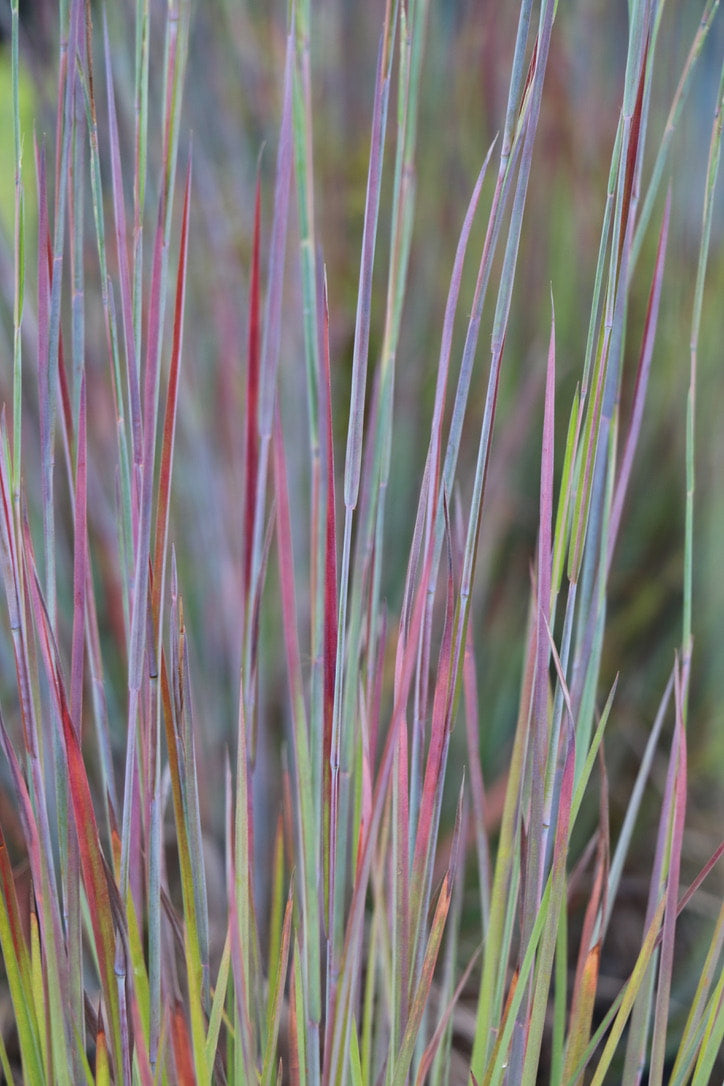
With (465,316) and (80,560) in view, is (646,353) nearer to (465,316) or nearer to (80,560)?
(80,560)

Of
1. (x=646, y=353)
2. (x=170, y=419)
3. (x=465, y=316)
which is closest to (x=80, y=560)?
(x=170, y=419)

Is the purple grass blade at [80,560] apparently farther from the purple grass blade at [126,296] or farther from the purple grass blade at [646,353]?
the purple grass blade at [646,353]

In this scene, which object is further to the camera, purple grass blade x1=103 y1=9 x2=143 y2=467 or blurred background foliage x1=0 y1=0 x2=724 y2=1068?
blurred background foliage x1=0 y1=0 x2=724 y2=1068

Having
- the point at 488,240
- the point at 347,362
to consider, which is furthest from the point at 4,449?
the point at 347,362

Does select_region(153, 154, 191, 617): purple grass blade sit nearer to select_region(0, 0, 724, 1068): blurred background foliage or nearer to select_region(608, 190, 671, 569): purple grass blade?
select_region(608, 190, 671, 569): purple grass blade

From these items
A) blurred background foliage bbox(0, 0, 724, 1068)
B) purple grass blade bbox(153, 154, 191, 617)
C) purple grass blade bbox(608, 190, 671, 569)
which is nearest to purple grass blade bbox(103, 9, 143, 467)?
purple grass blade bbox(153, 154, 191, 617)

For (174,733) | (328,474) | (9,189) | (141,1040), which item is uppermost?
(9,189)

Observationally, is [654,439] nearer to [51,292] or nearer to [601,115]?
[601,115]

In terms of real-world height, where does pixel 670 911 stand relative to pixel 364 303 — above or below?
below
